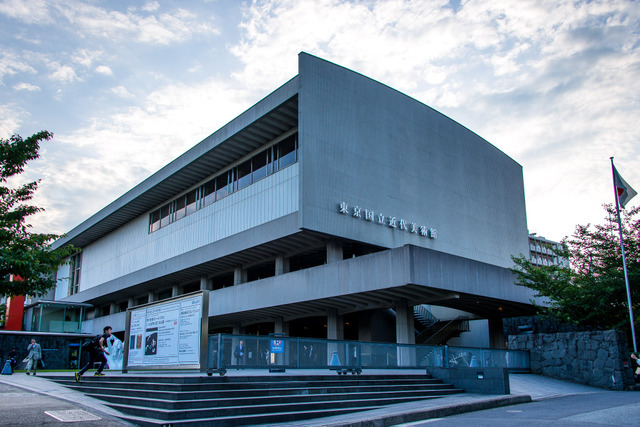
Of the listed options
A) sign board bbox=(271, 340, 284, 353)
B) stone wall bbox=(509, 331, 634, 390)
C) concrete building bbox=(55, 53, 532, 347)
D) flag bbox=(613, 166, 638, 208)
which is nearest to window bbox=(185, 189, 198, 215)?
concrete building bbox=(55, 53, 532, 347)

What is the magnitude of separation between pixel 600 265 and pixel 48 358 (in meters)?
41.5

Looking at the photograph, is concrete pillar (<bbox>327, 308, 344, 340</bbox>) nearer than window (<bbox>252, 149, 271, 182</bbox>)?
Yes

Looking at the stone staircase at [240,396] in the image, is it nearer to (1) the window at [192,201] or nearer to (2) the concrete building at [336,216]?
(2) the concrete building at [336,216]

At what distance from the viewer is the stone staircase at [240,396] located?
1101 centimetres

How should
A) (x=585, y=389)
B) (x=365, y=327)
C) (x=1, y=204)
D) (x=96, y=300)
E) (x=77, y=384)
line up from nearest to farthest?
(x=1, y=204), (x=77, y=384), (x=585, y=389), (x=365, y=327), (x=96, y=300)

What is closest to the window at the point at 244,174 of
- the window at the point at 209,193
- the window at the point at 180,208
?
the window at the point at 209,193

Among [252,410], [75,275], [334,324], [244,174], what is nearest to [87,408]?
[252,410]

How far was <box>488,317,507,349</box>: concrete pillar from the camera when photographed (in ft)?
124

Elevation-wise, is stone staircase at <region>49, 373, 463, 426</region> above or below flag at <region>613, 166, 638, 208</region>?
below

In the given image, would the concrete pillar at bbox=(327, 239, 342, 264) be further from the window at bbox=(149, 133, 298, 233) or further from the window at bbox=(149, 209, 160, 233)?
the window at bbox=(149, 209, 160, 233)

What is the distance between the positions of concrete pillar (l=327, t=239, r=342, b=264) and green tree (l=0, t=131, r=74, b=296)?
63.8 ft

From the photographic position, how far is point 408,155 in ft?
121

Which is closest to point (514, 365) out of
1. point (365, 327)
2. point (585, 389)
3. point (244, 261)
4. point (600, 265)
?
point (585, 389)

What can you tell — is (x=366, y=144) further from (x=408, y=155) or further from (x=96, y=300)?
(x=96, y=300)
